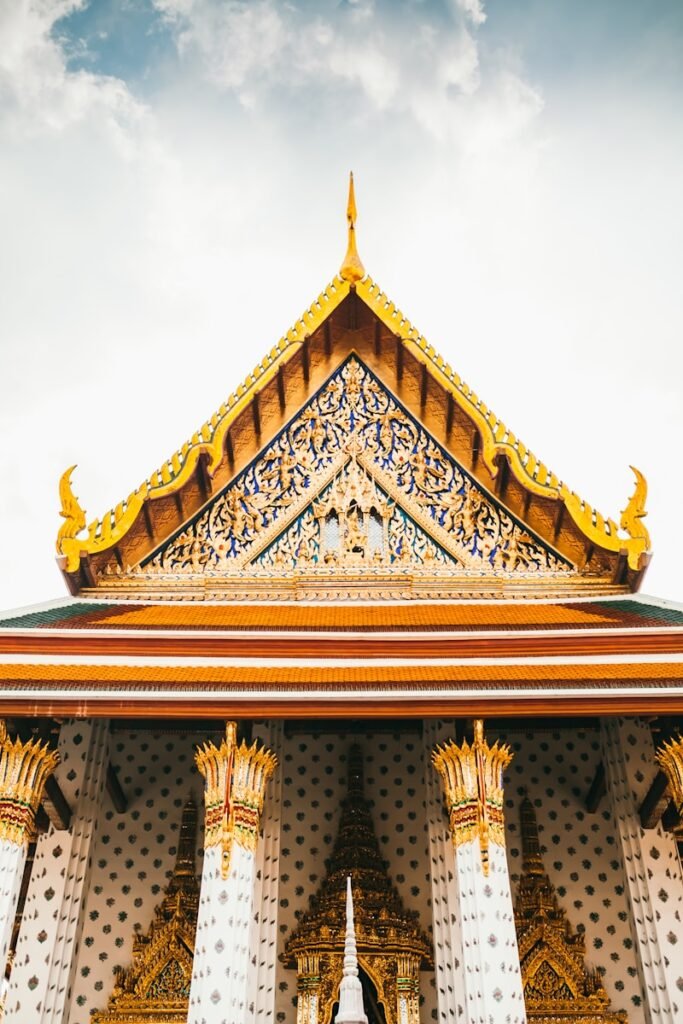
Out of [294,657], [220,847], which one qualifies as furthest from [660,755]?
[220,847]

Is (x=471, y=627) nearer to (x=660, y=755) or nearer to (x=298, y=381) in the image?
(x=660, y=755)

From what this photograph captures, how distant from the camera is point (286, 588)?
296 inches

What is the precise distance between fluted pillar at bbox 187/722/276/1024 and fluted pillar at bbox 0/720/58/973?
3.13 ft

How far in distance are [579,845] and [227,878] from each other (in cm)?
309

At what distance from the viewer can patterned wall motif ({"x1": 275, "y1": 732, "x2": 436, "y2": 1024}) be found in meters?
6.86

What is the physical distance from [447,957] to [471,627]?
6.82 ft

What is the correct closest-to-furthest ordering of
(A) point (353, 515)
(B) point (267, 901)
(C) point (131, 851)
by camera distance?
(B) point (267, 901), (C) point (131, 851), (A) point (353, 515)

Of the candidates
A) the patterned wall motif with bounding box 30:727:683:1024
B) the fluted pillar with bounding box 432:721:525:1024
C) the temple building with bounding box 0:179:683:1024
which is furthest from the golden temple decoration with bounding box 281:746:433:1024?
the fluted pillar with bounding box 432:721:525:1024

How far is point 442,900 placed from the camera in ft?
20.0

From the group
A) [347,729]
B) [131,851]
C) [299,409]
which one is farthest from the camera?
[299,409]

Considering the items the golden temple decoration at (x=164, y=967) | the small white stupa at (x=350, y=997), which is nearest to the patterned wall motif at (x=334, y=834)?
the golden temple decoration at (x=164, y=967)

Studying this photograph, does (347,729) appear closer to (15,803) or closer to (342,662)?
(342,662)

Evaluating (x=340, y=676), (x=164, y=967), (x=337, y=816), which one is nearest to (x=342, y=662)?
(x=340, y=676)

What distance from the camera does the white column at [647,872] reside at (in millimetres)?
5859
